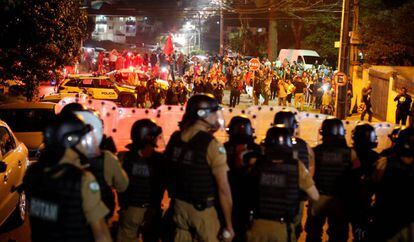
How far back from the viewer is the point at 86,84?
2344cm

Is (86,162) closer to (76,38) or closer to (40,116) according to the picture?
(40,116)

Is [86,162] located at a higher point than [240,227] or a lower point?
higher

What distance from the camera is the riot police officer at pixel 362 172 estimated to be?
5895 mm

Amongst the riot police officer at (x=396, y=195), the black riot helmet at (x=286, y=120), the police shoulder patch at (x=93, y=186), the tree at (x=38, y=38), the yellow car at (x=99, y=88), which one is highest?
the tree at (x=38, y=38)

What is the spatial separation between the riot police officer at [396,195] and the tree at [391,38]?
23.6m

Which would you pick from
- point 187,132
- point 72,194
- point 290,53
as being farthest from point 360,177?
point 290,53

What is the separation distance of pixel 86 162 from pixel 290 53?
3652 centimetres

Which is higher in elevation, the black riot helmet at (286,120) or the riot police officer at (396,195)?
the black riot helmet at (286,120)

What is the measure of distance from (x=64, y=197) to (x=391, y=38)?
86.3 feet

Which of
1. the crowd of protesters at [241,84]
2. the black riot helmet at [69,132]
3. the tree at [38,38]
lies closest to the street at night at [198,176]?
the black riot helmet at [69,132]

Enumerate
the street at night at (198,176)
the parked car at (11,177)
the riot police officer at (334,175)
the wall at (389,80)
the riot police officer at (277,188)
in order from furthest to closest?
the wall at (389,80)
the parked car at (11,177)
the riot police officer at (334,175)
the riot police officer at (277,188)
the street at night at (198,176)

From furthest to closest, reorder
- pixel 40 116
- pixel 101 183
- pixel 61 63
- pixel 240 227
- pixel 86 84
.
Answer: pixel 86 84
pixel 61 63
pixel 40 116
pixel 240 227
pixel 101 183

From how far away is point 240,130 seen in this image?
19.2 feet

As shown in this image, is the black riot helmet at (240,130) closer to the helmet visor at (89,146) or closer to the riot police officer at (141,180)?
the riot police officer at (141,180)
